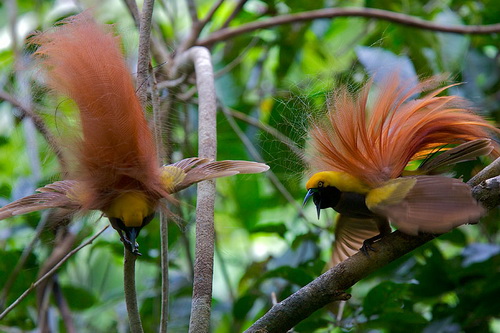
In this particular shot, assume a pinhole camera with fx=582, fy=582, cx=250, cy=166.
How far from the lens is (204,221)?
51.6 inches

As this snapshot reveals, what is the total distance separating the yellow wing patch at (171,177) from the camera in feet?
4.00

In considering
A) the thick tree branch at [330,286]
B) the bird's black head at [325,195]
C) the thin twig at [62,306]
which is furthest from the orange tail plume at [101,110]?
the thin twig at [62,306]

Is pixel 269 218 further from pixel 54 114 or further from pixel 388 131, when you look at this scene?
pixel 54 114

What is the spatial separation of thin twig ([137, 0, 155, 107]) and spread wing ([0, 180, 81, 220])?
242mm

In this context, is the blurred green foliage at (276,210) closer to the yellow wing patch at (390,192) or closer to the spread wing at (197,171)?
the spread wing at (197,171)

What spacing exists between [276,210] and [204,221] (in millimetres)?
1808

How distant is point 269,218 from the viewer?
329 centimetres

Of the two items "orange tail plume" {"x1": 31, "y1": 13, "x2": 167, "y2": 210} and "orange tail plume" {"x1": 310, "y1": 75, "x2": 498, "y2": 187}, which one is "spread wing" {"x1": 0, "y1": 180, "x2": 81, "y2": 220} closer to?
"orange tail plume" {"x1": 31, "y1": 13, "x2": 167, "y2": 210}

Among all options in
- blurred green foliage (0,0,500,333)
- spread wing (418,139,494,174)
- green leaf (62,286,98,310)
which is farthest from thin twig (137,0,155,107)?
green leaf (62,286,98,310)

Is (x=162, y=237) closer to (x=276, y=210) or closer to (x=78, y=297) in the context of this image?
(x=78, y=297)

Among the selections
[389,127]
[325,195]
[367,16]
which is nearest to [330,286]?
[325,195]

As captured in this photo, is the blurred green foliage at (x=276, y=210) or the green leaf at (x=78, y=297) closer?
the blurred green foliage at (x=276, y=210)

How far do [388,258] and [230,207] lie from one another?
180 centimetres

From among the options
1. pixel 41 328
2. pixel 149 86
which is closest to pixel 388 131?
pixel 149 86
